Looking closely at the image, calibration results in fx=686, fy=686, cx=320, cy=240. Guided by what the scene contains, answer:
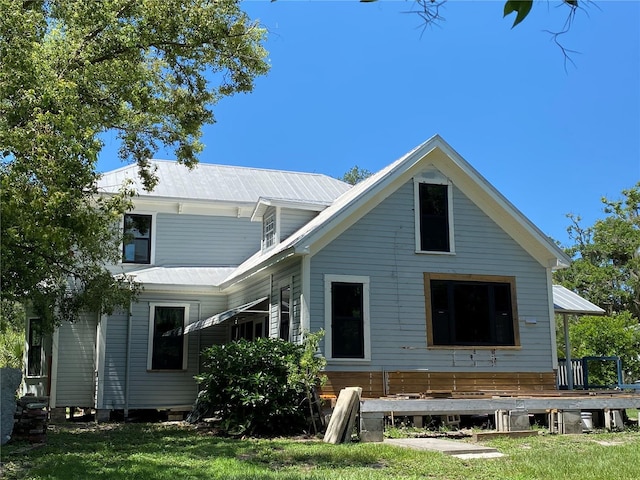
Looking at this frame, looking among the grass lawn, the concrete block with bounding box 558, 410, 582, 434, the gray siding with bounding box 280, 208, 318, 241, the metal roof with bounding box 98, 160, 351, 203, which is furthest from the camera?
the metal roof with bounding box 98, 160, 351, 203

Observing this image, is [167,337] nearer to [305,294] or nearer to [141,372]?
[141,372]

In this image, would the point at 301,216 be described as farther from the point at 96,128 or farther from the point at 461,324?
the point at 96,128

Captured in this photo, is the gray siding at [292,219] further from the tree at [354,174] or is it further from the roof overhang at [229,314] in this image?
the tree at [354,174]

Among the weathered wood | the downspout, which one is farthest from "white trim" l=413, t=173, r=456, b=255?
the downspout

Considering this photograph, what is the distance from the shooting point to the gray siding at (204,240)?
2050cm

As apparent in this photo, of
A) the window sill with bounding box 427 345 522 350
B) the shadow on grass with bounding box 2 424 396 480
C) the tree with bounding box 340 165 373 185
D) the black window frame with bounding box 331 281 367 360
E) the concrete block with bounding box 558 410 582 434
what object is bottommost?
the shadow on grass with bounding box 2 424 396 480

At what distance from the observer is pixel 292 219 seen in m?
17.7

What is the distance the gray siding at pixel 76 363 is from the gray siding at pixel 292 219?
5915 mm

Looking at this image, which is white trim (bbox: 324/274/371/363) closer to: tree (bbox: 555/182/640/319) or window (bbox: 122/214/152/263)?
window (bbox: 122/214/152/263)

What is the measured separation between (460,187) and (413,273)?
2483 millimetres

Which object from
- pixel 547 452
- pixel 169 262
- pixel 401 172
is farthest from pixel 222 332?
pixel 547 452

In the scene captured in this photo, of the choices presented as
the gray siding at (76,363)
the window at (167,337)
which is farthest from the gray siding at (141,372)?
the gray siding at (76,363)

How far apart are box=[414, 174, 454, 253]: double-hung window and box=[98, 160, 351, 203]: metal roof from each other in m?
5.83

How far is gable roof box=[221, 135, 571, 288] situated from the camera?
49.4ft
